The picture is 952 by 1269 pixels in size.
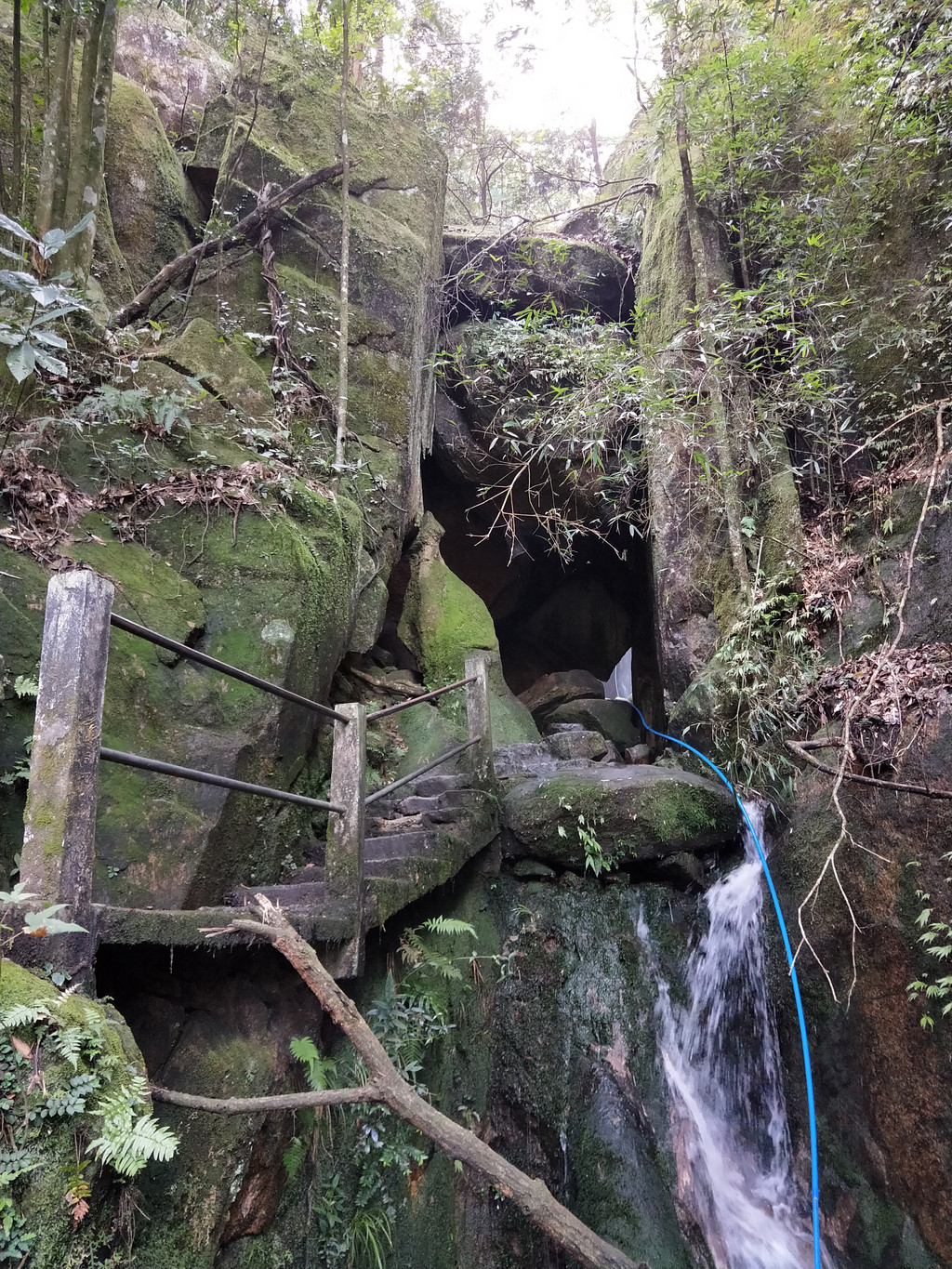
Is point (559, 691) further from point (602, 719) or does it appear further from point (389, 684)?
point (389, 684)

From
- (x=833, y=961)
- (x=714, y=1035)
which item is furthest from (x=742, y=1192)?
(x=833, y=961)

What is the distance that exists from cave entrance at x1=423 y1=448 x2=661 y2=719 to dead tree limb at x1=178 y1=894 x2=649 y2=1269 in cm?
972

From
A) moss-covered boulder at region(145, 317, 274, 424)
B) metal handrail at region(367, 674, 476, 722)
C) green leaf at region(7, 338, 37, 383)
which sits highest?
moss-covered boulder at region(145, 317, 274, 424)

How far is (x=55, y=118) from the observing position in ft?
17.2

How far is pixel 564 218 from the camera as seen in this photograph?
13.1 metres

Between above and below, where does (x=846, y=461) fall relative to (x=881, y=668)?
above

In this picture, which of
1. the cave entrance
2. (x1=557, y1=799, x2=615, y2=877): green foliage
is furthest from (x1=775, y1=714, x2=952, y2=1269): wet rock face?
the cave entrance

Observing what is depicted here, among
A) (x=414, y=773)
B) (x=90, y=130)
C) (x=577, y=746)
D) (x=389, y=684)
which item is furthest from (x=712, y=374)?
(x=90, y=130)

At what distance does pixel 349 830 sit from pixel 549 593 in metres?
11.1

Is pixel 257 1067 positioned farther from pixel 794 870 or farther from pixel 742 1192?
pixel 794 870

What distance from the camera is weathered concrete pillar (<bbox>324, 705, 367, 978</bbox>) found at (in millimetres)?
3701

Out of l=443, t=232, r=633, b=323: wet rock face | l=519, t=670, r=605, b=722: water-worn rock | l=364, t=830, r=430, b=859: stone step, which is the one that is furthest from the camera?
l=519, t=670, r=605, b=722: water-worn rock

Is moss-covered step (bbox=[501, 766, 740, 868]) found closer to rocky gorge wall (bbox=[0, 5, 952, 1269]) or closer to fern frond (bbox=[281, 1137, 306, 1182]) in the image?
rocky gorge wall (bbox=[0, 5, 952, 1269])

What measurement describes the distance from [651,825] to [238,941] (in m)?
3.94
